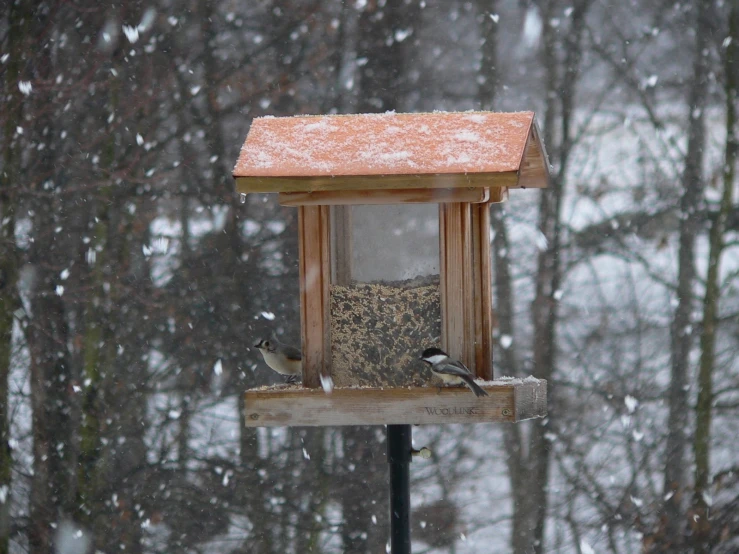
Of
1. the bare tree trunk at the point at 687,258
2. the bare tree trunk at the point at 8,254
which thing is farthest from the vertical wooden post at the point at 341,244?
the bare tree trunk at the point at 8,254

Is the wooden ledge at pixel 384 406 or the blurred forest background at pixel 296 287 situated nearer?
the wooden ledge at pixel 384 406

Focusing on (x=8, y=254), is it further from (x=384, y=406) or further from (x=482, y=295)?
(x=384, y=406)

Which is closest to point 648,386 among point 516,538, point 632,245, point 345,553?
point 632,245

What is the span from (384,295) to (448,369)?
395mm

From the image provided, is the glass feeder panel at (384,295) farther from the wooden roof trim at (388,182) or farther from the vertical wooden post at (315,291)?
the wooden roof trim at (388,182)

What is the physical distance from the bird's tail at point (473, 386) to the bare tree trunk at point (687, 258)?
4.00 metres

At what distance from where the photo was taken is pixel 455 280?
2922 mm

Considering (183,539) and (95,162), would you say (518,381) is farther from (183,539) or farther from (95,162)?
(95,162)

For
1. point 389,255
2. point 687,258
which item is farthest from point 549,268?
point 389,255

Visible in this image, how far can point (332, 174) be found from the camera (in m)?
2.62

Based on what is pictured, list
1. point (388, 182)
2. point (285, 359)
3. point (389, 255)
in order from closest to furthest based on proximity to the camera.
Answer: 1. point (388, 182)
2. point (389, 255)
3. point (285, 359)

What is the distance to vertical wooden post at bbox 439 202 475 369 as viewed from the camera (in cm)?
290

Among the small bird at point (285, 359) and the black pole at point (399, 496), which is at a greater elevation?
the small bird at point (285, 359)

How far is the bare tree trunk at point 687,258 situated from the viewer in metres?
6.18
